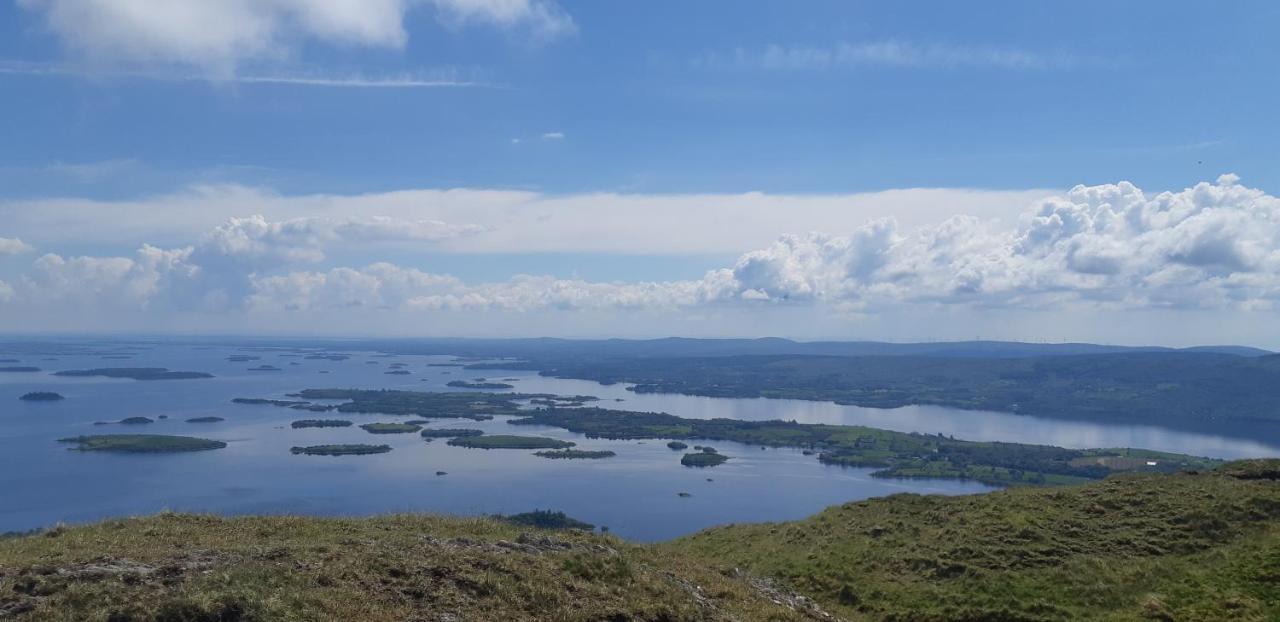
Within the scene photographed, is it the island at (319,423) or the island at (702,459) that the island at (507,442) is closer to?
the island at (702,459)

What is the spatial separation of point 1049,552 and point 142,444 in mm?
149557

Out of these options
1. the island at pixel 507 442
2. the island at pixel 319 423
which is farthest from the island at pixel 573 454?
the island at pixel 319 423

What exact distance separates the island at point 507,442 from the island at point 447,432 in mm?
4410

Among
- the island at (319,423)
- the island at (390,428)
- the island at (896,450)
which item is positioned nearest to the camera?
the island at (896,450)

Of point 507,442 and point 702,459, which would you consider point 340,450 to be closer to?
point 507,442

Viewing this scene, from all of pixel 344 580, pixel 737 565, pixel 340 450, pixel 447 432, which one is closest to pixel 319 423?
pixel 447 432

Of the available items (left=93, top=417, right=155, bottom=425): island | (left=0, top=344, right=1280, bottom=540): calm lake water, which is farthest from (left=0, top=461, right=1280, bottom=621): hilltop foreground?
(left=93, top=417, right=155, bottom=425): island

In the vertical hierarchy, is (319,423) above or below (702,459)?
below

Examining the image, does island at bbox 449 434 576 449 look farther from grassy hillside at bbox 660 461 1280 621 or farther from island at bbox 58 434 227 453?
grassy hillside at bbox 660 461 1280 621

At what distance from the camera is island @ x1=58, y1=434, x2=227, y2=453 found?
424ft

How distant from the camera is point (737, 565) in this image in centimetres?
2422

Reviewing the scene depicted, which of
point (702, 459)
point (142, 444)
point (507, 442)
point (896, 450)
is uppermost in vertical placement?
point (896, 450)

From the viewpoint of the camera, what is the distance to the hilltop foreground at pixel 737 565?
12773mm

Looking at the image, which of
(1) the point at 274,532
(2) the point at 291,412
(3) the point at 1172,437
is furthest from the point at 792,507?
(2) the point at 291,412
